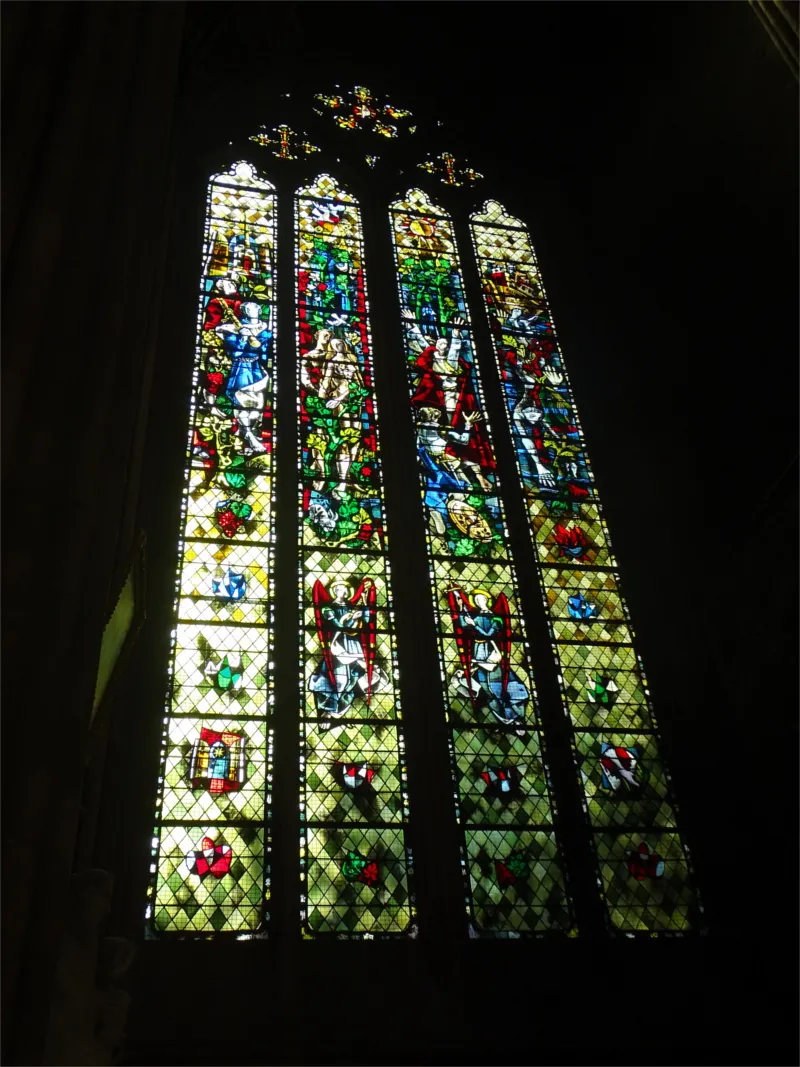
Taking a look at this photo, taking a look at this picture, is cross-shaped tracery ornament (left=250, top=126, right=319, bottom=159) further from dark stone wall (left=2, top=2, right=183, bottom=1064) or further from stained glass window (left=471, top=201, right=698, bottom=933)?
dark stone wall (left=2, top=2, right=183, bottom=1064)

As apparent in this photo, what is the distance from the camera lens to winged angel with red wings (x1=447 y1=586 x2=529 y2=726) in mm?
5164

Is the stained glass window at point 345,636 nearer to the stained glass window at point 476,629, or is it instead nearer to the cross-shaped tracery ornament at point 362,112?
the stained glass window at point 476,629

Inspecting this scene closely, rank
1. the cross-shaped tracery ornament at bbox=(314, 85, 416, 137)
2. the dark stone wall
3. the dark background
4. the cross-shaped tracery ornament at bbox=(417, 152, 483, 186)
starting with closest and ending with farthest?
the dark stone wall, the dark background, the cross-shaped tracery ornament at bbox=(417, 152, 483, 186), the cross-shaped tracery ornament at bbox=(314, 85, 416, 137)

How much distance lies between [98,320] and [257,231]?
5.76 m

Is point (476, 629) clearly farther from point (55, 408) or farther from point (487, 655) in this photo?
point (55, 408)

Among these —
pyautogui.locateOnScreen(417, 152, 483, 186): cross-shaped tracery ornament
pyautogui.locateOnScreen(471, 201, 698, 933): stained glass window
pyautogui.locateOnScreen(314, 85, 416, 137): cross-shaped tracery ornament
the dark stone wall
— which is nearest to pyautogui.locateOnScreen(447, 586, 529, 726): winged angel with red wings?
pyautogui.locateOnScreen(471, 201, 698, 933): stained glass window

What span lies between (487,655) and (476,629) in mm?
169

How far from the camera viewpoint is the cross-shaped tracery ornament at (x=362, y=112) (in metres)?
8.33

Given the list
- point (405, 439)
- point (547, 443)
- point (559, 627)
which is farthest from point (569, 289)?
point (559, 627)

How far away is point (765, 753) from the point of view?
17.0 feet

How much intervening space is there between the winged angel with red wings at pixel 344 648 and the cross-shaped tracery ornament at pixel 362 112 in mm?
4838

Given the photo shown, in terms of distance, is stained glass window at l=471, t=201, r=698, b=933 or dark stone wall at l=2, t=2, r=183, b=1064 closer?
dark stone wall at l=2, t=2, r=183, b=1064

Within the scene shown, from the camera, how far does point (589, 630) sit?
18.6 feet

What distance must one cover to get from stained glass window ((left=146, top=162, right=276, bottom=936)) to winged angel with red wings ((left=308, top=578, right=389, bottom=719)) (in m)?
0.29
